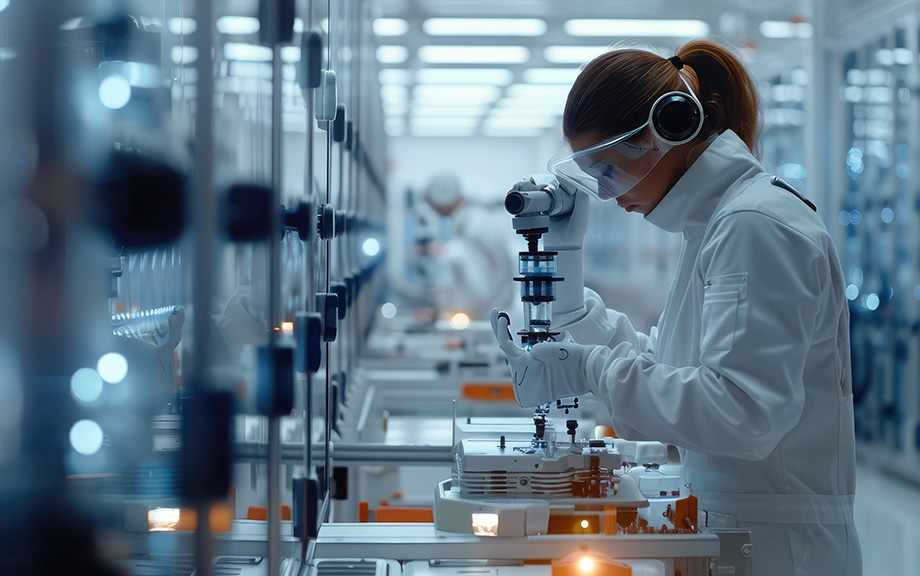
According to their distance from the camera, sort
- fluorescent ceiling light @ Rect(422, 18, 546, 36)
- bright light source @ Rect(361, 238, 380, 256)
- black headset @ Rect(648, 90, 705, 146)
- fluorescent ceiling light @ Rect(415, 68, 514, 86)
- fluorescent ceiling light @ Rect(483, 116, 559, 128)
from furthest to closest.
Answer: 1. fluorescent ceiling light @ Rect(483, 116, 559, 128)
2. fluorescent ceiling light @ Rect(415, 68, 514, 86)
3. fluorescent ceiling light @ Rect(422, 18, 546, 36)
4. bright light source @ Rect(361, 238, 380, 256)
5. black headset @ Rect(648, 90, 705, 146)

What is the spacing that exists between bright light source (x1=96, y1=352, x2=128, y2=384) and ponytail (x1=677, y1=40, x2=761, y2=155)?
1.08 metres

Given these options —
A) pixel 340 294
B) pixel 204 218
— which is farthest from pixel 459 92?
pixel 204 218

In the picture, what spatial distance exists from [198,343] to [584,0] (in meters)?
5.08

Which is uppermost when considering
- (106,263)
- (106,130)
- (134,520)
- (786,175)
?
(786,175)

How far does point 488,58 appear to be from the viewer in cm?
666

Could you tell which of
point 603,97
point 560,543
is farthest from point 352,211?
point 560,543

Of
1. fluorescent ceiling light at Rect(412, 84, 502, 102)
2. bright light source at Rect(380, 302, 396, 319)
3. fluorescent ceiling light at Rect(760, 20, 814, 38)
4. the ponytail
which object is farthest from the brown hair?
bright light source at Rect(380, 302, 396, 319)

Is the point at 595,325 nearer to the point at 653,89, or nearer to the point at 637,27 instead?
the point at 653,89

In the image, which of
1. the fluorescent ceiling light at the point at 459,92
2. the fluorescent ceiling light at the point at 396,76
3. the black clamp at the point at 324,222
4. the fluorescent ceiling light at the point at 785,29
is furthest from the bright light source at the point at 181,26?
the fluorescent ceiling light at the point at 459,92

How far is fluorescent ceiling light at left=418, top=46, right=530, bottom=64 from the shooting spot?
629cm

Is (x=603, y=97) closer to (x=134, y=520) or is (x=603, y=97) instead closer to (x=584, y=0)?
(x=134, y=520)

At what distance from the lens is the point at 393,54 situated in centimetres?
640

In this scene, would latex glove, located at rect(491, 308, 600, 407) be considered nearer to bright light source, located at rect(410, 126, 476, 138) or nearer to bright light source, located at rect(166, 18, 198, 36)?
bright light source, located at rect(166, 18, 198, 36)

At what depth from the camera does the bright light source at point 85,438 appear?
0.76 m
